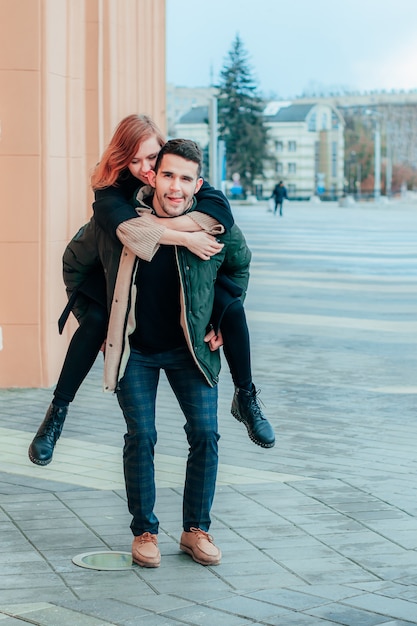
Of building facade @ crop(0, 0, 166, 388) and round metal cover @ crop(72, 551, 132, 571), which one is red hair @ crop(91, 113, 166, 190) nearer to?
round metal cover @ crop(72, 551, 132, 571)

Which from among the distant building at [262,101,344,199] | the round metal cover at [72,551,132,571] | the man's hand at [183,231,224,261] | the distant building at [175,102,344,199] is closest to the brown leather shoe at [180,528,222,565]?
the round metal cover at [72,551,132,571]

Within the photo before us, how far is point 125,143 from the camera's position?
5031 mm

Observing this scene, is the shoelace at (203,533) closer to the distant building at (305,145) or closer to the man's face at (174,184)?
the man's face at (174,184)

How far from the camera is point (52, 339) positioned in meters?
10.4

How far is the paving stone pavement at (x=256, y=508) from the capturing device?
465 centimetres

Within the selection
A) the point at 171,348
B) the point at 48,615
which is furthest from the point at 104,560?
the point at 171,348

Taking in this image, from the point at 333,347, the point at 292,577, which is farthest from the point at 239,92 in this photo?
the point at 292,577

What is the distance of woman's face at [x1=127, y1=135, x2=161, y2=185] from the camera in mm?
5027

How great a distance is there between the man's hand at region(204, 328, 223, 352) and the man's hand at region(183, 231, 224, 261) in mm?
337

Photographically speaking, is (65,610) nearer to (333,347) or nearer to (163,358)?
(163,358)

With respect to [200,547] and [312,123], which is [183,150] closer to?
[200,547]

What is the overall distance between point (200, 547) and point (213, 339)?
86cm

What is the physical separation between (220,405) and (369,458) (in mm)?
2083

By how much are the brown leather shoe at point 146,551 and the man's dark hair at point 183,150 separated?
1.50m
